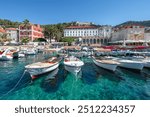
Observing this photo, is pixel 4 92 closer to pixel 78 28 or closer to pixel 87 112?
pixel 87 112

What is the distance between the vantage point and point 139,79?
24688 millimetres

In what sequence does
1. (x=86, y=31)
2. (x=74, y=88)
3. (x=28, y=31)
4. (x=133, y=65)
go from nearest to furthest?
(x=74, y=88)
(x=133, y=65)
(x=28, y=31)
(x=86, y=31)

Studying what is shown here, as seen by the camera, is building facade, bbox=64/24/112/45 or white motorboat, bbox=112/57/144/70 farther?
building facade, bbox=64/24/112/45

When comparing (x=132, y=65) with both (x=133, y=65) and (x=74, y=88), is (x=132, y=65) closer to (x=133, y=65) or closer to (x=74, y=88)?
(x=133, y=65)

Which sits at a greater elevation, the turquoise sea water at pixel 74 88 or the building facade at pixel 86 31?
the building facade at pixel 86 31

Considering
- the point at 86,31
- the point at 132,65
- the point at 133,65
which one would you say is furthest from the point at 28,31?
the point at 133,65

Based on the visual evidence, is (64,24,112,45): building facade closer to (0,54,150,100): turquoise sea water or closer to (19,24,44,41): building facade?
(19,24,44,41): building facade

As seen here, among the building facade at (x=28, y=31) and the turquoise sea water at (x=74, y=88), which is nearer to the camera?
the turquoise sea water at (x=74, y=88)

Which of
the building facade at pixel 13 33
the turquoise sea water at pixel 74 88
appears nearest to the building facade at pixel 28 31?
the building facade at pixel 13 33

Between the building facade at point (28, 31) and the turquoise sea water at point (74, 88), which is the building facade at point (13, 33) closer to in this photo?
the building facade at point (28, 31)

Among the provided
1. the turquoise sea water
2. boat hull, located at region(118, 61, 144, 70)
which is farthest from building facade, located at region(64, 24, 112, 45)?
the turquoise sea water

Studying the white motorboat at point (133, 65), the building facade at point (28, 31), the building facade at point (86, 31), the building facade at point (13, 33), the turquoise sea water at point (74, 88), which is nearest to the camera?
the turquoise sea water at point (74, 88)

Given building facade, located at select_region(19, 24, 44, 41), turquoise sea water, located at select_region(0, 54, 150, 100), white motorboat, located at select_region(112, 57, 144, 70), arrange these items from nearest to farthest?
turquoise sea water, located at select_region(0, 54, 150, 100) → white motorboat, located at select_region(112, 57, 144, 70) → building facade, located at select_region(19, 24, 44, 41)

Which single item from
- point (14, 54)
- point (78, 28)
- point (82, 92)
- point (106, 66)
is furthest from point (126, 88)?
point (78, 28)
